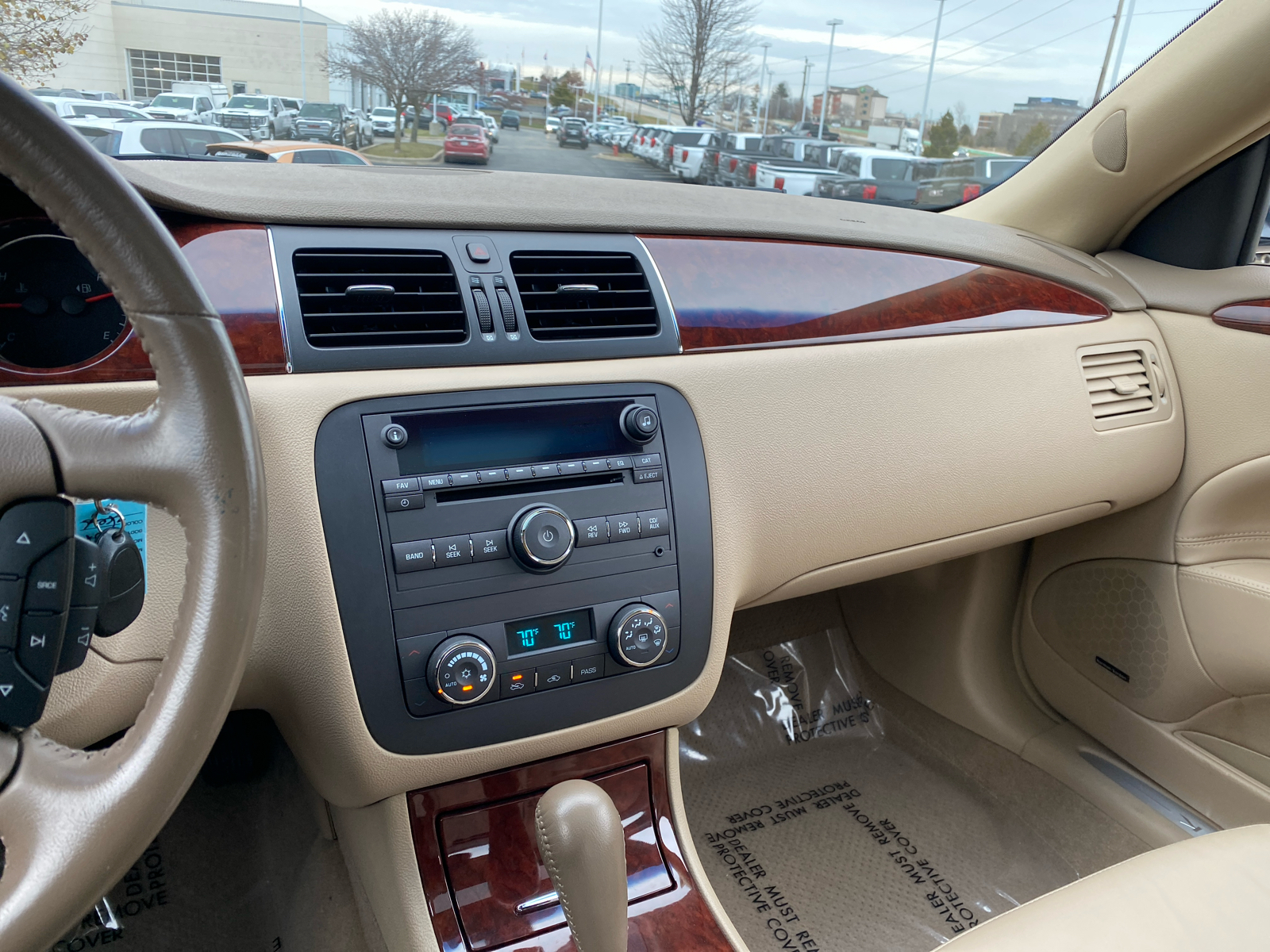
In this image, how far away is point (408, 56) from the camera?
130cm

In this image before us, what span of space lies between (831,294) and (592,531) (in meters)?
0.55

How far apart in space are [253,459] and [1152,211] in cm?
176

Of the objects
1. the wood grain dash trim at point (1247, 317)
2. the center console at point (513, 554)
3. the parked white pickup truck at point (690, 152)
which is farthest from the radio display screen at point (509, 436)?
the wood grain dash trim at point (1247, 317)

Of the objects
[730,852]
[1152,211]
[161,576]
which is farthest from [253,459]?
[1152,211]

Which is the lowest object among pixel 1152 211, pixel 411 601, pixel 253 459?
pixel 411 601

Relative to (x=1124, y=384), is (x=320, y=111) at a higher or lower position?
higher

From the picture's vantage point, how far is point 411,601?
105cm

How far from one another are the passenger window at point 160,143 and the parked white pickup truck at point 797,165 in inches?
35.9

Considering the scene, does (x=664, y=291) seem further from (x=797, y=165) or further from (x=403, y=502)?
(x=797, y=165)

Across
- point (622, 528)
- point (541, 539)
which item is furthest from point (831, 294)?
point (541, 539)

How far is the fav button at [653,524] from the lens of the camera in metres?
1.17

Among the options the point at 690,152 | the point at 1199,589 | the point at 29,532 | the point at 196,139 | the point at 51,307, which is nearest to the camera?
the point at 29,532

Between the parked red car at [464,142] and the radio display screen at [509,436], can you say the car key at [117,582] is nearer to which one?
the radio display screen at [509,436]

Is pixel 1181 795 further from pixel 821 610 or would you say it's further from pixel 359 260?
pixel 359 260
